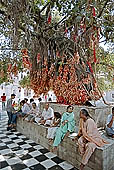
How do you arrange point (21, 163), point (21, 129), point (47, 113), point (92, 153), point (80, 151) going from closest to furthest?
1. point (92, 153)
2. point (80, 151)
3. point (21, 163)
4. point (47, 113)
5. point (21, 129)

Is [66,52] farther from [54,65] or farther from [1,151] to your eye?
[1,151]

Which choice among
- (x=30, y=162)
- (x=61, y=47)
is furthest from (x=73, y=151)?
(x=61, y=47)

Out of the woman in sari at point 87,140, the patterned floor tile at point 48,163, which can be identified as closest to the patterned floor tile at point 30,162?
the patterned floor tile at point 48,163

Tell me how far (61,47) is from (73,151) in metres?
2.26

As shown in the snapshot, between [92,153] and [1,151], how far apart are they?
5.83ft

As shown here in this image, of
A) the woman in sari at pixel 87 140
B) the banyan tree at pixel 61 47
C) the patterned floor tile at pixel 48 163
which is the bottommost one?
the patterned floor tile at pixel 48 163

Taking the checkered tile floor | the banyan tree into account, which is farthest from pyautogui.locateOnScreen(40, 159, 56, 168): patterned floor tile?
the banyan tree

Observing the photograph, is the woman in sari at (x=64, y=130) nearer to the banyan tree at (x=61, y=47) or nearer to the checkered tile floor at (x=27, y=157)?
the checkered tile floor at (x=27, y=157)

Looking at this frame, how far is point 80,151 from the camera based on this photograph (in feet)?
6.75

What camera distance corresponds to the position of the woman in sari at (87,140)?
1924mm

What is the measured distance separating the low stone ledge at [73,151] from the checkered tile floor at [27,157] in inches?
3.6

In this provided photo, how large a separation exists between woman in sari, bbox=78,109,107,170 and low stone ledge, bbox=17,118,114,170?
0.23 feet

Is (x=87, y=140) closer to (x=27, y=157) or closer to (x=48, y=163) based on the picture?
(x=48, y=163)

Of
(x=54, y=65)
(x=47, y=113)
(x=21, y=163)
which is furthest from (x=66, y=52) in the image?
(x=21, y=163)
